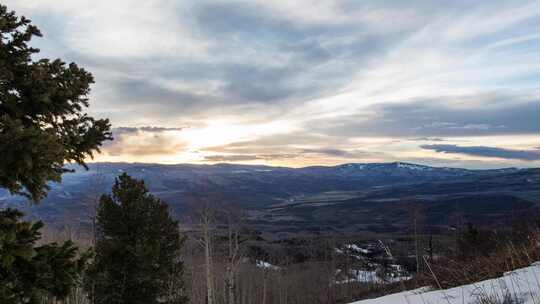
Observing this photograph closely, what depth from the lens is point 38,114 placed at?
5453mm

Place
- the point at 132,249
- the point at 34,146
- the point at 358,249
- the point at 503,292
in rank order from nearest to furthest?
the point at 34,146 < the point at 503,292 < the point at 132,249 < the point at 358,249

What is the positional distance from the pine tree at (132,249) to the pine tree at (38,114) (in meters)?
12.7

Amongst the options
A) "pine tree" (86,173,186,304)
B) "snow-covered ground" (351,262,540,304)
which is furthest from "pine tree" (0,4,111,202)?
"pine tree" (86,173,186,304)

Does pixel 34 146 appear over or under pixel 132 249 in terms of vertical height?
over

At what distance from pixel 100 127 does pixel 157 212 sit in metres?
14.1

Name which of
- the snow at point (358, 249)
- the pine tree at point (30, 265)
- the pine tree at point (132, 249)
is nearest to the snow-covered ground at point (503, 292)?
the pine tree at point (30, 265)

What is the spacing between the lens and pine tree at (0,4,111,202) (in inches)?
181

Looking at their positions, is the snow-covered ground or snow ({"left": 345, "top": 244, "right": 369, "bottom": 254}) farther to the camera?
snow ({"left": 345, "top": 244, "right": 369, "bottom": 254})

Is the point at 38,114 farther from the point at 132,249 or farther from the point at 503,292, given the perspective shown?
the point at 132,249

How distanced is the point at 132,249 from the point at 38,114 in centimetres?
1326

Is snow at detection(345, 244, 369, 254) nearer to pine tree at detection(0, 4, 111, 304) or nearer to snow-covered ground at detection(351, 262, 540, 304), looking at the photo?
snow-covered ground at detection(351, 262, 540, 304)

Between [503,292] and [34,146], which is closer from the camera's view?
[34,146]

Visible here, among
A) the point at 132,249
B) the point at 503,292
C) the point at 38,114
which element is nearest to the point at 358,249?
the point at 132,249

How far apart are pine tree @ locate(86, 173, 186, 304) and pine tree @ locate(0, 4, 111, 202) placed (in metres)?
12.7
